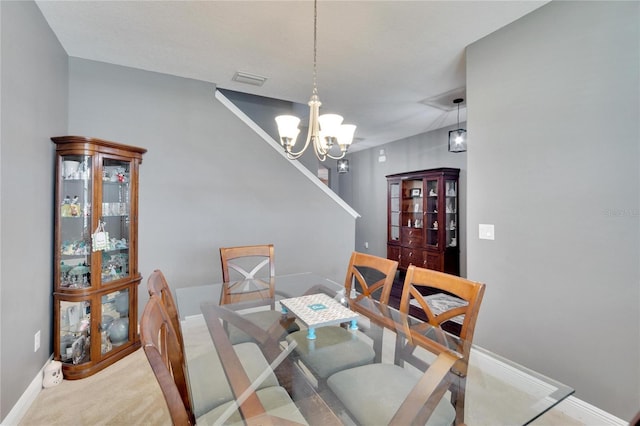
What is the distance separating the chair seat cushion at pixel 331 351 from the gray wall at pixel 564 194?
1.33 metres

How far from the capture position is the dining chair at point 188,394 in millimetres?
919

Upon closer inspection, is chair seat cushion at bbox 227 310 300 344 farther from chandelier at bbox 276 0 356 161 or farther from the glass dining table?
chandelier at bbox 276 0 356 161

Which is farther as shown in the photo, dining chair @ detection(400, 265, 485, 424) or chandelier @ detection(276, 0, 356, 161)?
chandelier @ detection(276, 0, 356, 161)

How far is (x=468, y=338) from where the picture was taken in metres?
1.55

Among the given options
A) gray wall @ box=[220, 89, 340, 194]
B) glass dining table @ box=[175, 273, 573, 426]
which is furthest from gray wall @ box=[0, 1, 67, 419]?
gray wall @ box=[220, 89, 340, 194]

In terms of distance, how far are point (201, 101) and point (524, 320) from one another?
12.0ft

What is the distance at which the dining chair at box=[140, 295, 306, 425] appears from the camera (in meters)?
0.92

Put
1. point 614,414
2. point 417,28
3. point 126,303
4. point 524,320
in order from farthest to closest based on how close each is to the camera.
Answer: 1. point 126,303
2. point 417,28
3. point 524,320
4. point 614,414

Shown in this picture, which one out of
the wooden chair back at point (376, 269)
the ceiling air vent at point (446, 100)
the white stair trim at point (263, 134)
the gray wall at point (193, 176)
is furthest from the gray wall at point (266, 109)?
the wooden chair back at point (376, 269)

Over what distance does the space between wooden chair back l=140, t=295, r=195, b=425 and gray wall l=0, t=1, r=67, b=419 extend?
4.17ft

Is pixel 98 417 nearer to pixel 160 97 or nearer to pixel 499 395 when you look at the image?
pixel 499 395

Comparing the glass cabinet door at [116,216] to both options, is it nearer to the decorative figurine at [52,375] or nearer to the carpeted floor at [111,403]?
the decorative figurine at [52,375]

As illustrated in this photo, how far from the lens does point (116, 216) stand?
8.77ft

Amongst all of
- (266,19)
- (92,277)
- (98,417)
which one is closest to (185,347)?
(98,417)
